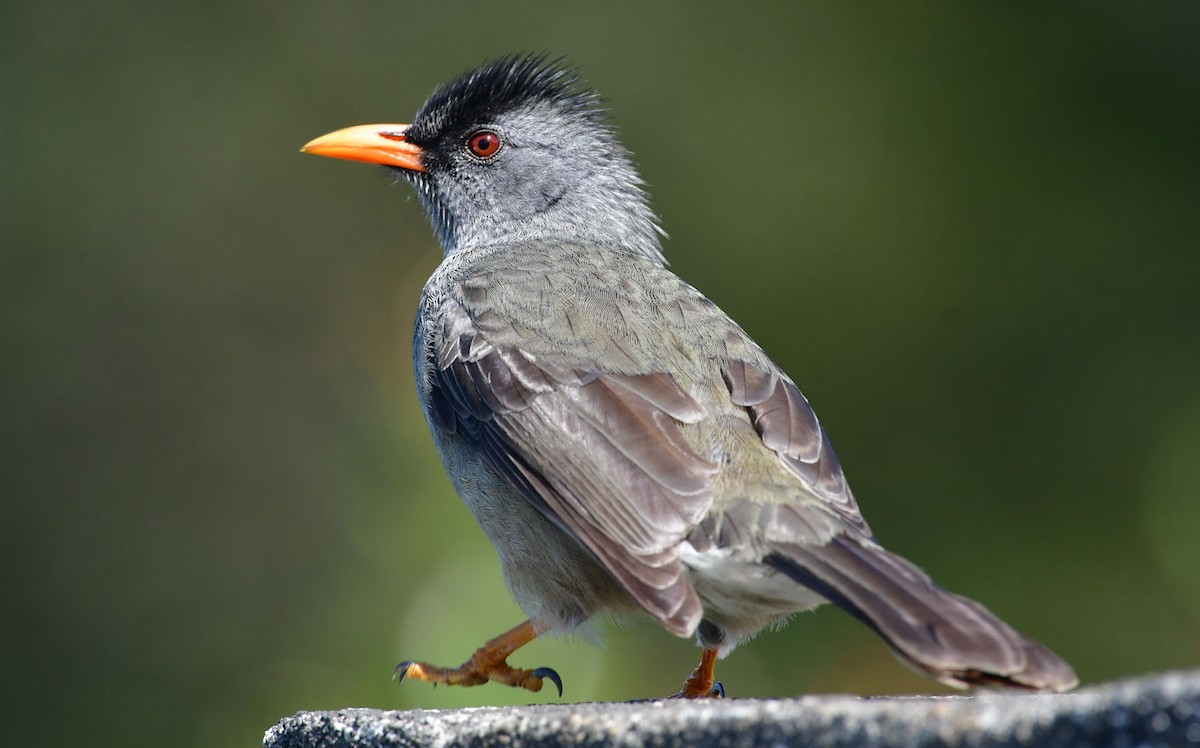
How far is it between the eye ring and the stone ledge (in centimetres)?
356

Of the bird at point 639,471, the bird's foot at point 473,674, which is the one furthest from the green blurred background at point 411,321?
the bird at point 639,471

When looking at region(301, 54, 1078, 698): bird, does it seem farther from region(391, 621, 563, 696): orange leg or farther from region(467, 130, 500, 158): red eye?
region(467, 130, 500, 158): red eye

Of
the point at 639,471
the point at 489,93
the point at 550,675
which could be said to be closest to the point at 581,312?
the point at 639,471

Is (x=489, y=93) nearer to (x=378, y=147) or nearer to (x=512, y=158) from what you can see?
(x=512, y=158)

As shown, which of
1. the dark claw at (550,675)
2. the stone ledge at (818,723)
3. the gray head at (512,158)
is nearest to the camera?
the stone ledge at (818,723)

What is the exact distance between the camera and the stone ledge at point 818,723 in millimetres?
2090

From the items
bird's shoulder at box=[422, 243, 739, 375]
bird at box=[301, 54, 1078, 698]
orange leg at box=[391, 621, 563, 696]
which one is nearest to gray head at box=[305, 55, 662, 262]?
bird at box=[301, 54, 1078, 698]

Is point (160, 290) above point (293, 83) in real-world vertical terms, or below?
below

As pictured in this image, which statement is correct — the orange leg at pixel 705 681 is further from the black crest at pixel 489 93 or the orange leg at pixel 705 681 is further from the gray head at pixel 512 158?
the black crest at pixel 489 93

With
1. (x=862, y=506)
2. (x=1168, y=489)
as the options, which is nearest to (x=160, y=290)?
(x=862, y=506)

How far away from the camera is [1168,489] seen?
618cm

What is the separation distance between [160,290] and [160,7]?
1.80 m

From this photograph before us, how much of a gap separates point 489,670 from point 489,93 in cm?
281

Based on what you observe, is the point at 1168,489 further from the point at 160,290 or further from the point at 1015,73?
the point at 160,290
